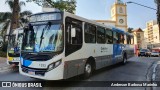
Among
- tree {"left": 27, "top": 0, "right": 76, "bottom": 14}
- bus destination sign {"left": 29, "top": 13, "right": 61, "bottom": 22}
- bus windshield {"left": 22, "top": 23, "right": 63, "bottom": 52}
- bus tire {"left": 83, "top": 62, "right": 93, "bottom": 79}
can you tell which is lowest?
bus tire {"left": 83, "top": 62, "right": 93, "bottom": 79}

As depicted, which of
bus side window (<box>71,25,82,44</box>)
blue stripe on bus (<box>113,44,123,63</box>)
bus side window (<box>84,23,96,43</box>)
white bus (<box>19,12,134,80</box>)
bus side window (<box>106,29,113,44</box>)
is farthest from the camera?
blue stripe on bus (<box>113,44,123,63</box>)

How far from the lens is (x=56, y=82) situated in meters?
10.0

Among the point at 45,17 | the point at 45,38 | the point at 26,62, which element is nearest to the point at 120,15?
the point at 45,17

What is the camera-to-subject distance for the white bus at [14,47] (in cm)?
1505

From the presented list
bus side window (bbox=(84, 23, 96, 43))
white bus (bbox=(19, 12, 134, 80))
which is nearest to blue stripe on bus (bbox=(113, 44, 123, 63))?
bus side window (bbox=(84, 23, 96, 43))

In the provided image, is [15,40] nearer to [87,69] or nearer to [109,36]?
[109,36]

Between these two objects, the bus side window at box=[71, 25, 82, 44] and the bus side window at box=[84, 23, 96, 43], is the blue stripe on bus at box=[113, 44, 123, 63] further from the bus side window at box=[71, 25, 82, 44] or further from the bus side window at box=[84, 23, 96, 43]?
the bus side window at box=[71, 25, 82, 44]

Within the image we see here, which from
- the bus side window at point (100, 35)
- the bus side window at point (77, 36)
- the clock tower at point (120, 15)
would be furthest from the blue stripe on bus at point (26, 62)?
the clock tower at point (120, 15)

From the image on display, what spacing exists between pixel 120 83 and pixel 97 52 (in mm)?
2788

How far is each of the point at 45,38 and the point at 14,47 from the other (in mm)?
7471

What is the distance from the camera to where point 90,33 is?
1132 centimetres

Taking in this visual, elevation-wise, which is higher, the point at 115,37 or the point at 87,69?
the point at 115,37

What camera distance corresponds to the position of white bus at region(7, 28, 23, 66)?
49.4 feet

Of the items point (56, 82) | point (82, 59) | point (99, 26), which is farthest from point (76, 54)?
point (99, 26)
